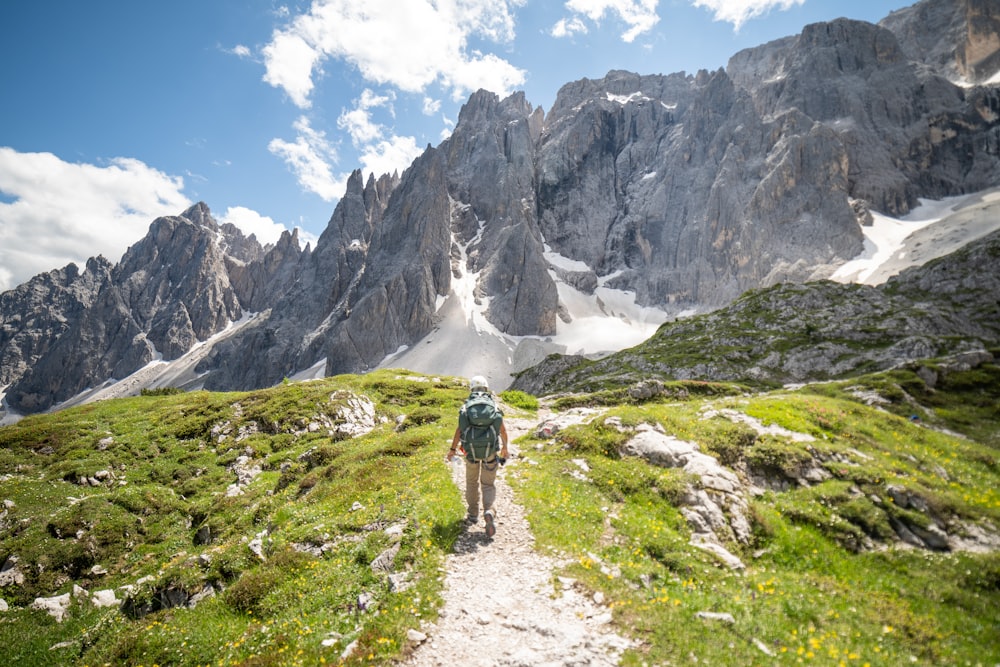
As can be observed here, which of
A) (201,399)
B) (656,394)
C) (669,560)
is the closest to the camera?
(669,560)

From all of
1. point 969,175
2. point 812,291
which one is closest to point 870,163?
point 969,175

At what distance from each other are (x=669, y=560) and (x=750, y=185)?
215 metres

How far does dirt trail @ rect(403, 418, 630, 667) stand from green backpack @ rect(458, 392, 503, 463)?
7.63 ft

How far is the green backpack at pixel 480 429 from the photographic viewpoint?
12.5 meters

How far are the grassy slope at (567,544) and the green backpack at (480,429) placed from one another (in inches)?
93.2

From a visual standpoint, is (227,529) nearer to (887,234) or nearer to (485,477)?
(485,477)

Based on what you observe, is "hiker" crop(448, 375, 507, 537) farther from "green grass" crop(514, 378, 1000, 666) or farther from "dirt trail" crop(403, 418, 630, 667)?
"green grass" crop(514, 378, 1000, 666)

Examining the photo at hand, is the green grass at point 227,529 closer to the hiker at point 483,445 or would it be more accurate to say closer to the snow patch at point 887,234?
the hiker at point 483,445

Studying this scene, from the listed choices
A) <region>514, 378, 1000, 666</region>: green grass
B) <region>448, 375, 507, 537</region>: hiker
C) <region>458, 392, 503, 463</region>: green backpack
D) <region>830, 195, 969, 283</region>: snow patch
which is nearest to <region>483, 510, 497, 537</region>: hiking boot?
<region>448, 375, 507, 537</region>: hiker

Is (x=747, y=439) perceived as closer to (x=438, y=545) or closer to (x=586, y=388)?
(x=438, y=545)

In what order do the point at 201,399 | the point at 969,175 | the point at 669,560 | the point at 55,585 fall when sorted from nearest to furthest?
the point at 669,560
the point at 55,585
the point at 201,399
the point at 969,175

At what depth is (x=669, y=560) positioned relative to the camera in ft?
34.9

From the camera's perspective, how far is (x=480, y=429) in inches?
495

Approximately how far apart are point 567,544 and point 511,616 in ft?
9.77
